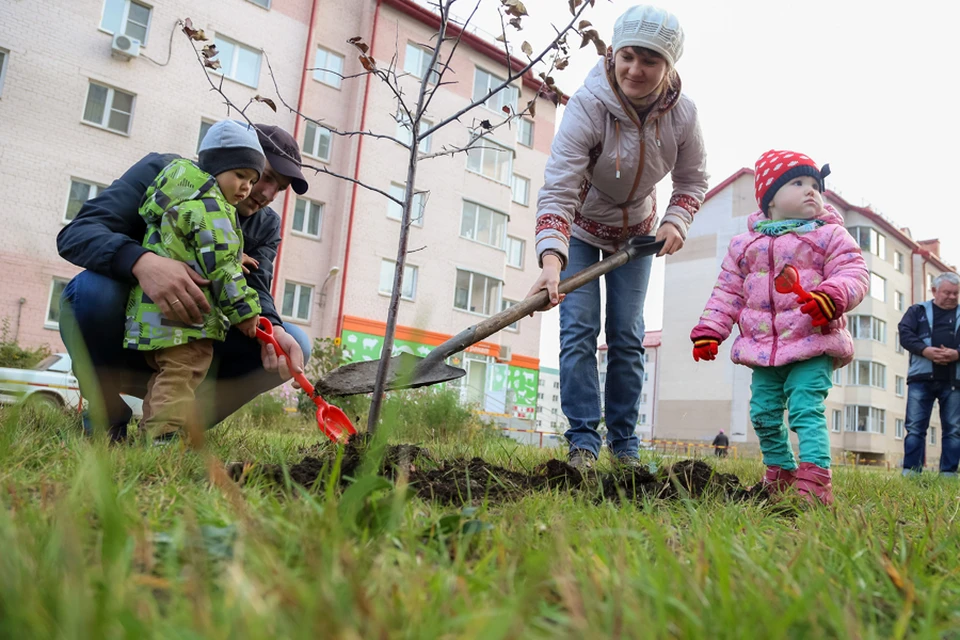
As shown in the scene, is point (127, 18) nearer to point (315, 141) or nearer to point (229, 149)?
point (315, 141)

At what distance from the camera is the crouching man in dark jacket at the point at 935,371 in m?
5.66

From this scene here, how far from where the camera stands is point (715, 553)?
0.94 m

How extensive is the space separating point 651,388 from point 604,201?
51166mm

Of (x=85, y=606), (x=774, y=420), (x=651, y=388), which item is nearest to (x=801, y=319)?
(x=774, y=420)

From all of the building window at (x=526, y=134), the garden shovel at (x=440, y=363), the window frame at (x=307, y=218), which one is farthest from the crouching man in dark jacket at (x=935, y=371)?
the building window at (x=526, y=134)

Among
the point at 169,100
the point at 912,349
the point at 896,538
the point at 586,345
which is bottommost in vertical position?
the point at 896,538

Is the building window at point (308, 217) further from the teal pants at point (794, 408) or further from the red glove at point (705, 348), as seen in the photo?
the teal pants at point (794, 408)

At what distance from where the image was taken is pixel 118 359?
8.91 ft

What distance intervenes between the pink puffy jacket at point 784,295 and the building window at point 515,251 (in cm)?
1955

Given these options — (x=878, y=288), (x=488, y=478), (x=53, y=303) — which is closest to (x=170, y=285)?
(x=488, y=478)

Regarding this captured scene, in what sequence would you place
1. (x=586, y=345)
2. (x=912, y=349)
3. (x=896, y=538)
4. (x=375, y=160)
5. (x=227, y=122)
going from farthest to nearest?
(x=375, y=160) < (x=912, y=349) < (x=586, y=345) < (x=227, y=122) < (x=896, y=538)

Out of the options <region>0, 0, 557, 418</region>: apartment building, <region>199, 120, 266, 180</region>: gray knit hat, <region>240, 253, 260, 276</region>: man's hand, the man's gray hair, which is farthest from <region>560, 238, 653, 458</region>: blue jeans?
<region>0, 0, 557, 418</region>: apartment building

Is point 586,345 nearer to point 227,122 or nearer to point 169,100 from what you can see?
point 227,122

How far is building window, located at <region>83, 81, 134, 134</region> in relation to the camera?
1508 centimetres
